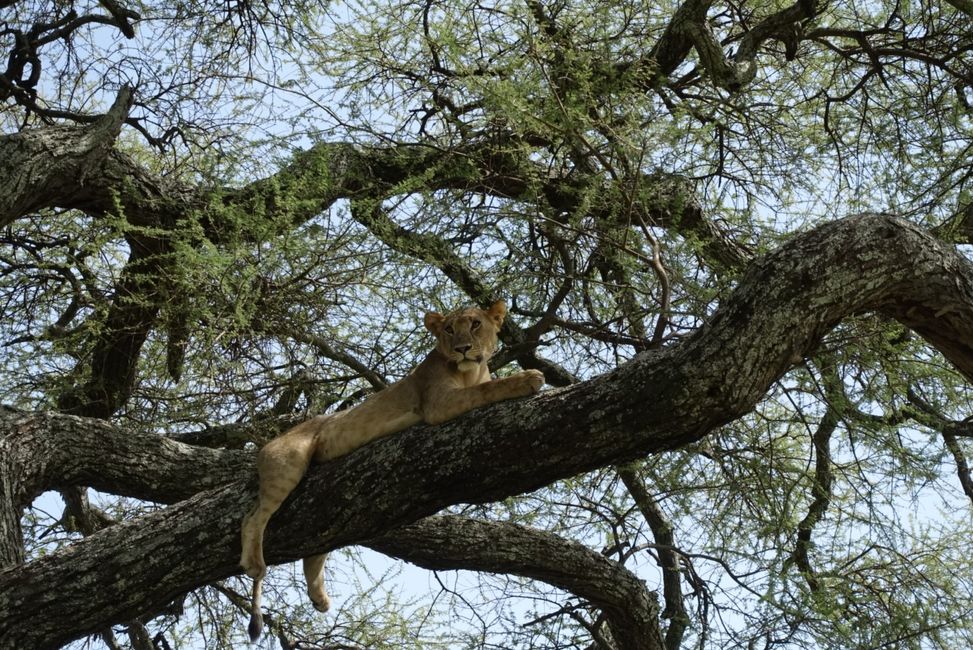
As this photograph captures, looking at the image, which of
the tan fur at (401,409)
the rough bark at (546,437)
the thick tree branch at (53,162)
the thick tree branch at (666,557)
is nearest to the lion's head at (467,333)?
the tan fur at (401,409)

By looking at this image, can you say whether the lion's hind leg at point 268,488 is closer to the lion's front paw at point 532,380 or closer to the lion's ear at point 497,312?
the lion's front paw at point 532,380

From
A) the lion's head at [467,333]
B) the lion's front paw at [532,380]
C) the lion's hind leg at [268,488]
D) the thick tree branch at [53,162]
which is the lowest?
the lion's hind leg at [268,488]

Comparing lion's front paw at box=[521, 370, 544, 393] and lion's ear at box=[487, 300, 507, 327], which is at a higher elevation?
lion's ear at box=[487, 300, 507, 327]

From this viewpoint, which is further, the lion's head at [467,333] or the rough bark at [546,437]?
the lion's head at [467,333]

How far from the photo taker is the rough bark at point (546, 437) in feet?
14.8

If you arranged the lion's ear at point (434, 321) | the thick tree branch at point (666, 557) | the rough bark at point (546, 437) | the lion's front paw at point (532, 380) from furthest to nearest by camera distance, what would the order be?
the thick tree branch at point (666, 557), the lion's ear at point (434, 321), the lion's front paw at point (532, 380), the rough bark at point (546, 437)

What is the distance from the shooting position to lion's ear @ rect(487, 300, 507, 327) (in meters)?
6.50

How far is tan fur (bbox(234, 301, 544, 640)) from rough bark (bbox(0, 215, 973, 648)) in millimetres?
106

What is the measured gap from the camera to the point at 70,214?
848 cm

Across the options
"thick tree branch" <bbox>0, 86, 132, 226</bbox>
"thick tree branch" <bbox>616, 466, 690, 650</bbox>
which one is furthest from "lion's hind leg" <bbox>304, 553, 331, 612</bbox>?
"thick tree branch" <bbox>0, 86, 132, 226</bbox>

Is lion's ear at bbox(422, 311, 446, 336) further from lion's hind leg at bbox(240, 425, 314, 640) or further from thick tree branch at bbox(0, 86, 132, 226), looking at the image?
thick tree branch at bbox(0, 86, 132, 226)

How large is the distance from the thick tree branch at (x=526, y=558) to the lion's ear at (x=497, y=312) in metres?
1.16

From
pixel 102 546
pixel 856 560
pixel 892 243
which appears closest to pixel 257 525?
pixel 102 546

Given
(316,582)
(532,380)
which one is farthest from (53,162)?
(532,380)
